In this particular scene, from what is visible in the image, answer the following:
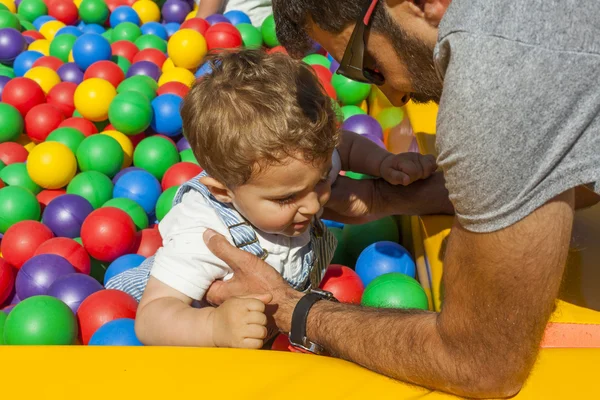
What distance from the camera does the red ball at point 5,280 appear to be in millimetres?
2219

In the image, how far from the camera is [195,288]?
1.57 metres

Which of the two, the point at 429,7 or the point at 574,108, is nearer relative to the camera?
the point at 574,108

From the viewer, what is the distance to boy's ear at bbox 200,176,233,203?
1562 millimetres

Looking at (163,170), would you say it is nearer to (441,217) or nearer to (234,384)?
(441,217)

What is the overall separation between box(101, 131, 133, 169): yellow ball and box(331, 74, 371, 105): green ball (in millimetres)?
1107

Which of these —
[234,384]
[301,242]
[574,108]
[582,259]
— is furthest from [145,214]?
[574,108]

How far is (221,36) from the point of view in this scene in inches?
141

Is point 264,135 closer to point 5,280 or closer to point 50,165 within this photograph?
point 5,280

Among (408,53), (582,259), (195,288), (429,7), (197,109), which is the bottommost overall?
(195,288)

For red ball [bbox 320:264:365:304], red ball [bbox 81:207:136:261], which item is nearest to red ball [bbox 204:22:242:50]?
red ball [bbox 81:207:136:261]

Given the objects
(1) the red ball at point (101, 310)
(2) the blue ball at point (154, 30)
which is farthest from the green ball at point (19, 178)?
(2) the blue ball at point (154, 30)

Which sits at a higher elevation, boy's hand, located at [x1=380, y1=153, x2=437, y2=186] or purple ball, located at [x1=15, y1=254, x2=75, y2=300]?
boy's hand, located at [x1=380, y1=153, x2=437, y2=186]

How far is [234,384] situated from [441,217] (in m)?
1.03

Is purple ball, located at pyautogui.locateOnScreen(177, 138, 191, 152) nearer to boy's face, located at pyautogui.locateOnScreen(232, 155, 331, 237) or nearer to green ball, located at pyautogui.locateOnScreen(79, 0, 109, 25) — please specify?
boy's face, located at pyautogui.locateOnScreen(232, 155, 331, 237)
